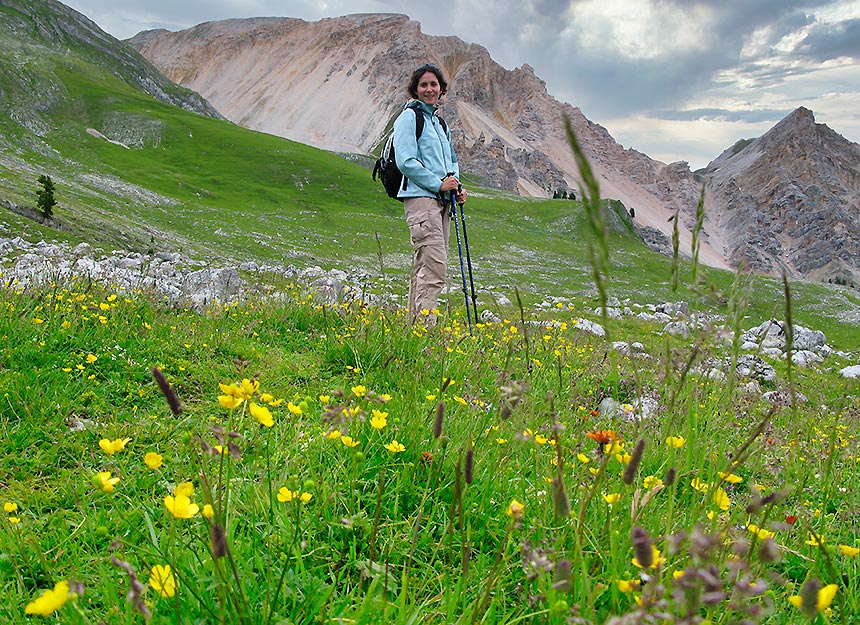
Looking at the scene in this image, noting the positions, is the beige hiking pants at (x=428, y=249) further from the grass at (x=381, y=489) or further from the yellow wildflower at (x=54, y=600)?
the yellow wildflower at (x=54, y=600)

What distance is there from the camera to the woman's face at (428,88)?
7.04 m

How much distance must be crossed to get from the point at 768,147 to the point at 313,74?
159 meters

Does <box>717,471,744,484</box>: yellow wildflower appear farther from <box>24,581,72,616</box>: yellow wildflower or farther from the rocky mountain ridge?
the rocky mountain ridge

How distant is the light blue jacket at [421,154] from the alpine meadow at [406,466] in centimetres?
121

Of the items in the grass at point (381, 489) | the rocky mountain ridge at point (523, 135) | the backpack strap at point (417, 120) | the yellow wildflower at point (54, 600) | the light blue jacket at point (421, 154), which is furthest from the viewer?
the rocky mountain ridge at point (523, 135)

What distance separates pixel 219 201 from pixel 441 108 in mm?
106161

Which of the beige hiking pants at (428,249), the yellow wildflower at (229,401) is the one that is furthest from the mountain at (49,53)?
the yellow wildflower at (229,401)

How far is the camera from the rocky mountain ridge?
488ft

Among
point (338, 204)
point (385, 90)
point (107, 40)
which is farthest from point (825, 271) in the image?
point (107, 40)

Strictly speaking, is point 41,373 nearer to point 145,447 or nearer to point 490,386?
point 145,447

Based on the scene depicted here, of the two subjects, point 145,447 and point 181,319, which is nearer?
point 145,447

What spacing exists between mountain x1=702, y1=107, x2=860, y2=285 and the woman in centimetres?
15833

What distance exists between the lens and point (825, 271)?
155375 millimetres

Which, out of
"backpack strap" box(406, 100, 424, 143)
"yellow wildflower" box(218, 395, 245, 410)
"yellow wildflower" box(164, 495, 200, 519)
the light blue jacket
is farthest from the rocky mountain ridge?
"yellow wildflower" box(164, 495, 200, 519)
